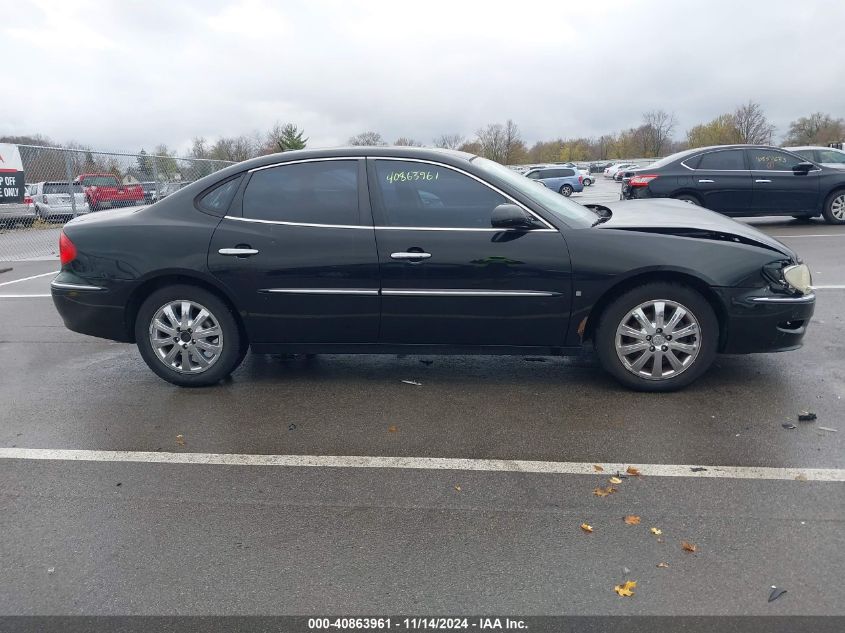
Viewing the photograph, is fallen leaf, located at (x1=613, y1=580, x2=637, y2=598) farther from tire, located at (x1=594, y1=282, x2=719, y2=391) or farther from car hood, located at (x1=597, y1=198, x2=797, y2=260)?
car hood, located at (x1=597, y1=198, x2=797, y2=260)

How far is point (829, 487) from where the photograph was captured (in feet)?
11.1

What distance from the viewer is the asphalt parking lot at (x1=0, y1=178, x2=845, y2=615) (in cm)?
275

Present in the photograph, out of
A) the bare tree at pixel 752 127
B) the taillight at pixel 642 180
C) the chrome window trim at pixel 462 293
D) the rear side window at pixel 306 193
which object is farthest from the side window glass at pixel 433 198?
the bare tree at pixel 752 127

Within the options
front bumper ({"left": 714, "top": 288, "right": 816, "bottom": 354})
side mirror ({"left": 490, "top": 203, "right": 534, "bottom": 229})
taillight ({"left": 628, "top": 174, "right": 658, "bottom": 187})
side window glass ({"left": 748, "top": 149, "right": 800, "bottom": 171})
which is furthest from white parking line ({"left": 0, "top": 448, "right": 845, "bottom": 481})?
side window glass ({"left": 748, "top": 149, "right": 800, "bottom": 171})

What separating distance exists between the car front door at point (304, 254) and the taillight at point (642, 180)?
9.03m

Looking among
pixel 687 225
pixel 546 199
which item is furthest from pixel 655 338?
pixel 546 199

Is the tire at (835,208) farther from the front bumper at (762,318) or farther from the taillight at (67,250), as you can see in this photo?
the taillight at (67,250)

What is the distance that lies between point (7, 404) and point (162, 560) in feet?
8.83

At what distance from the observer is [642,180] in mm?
12680

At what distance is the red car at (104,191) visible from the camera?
51.1ft

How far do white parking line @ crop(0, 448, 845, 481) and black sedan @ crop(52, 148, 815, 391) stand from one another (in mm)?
1062

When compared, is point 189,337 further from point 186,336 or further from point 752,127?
point 752,127
